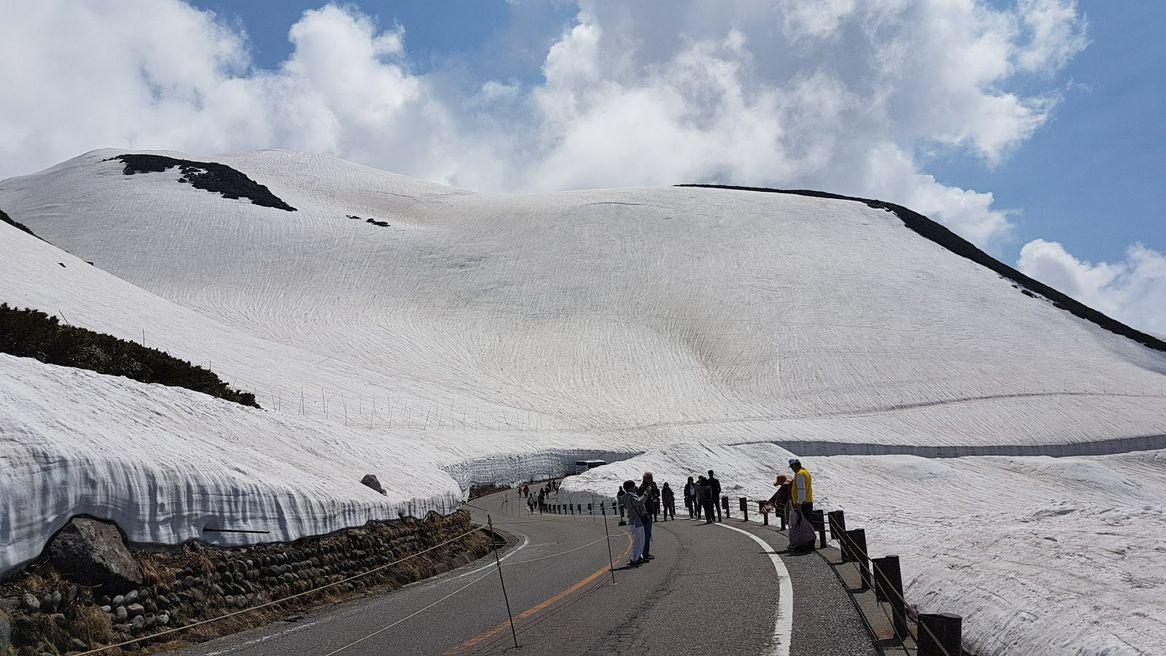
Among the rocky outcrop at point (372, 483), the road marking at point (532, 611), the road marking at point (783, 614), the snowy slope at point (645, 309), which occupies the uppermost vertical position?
the snowy slope at point (645, 309)

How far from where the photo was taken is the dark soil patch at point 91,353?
18203 millimetres

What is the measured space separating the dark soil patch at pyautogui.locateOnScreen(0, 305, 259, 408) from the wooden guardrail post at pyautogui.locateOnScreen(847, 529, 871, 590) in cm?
1290

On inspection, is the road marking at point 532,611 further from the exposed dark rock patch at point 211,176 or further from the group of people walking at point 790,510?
the exposed dark rock patch at point 211,176

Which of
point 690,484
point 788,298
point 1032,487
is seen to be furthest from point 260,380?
point 788,298

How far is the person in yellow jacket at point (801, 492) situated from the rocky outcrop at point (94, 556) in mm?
8566

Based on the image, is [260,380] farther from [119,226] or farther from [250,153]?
[250,153]

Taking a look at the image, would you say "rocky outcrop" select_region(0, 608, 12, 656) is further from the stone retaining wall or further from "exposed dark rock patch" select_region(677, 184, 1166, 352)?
"exposed dark rock patch" select_region(677, 184, 1166, 352)

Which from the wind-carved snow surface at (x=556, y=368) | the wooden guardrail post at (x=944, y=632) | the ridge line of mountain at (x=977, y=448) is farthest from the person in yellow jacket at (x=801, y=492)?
the ridge line of mountain at (x=977, y=448)

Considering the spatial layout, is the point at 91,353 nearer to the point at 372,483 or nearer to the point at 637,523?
the point at 372,483

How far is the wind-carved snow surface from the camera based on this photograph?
10.1 m

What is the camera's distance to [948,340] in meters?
82.7

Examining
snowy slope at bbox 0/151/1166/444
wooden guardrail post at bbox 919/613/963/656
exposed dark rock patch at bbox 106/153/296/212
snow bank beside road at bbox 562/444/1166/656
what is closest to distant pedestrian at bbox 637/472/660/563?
snow bank beside road at bbox 562/444/1166/656

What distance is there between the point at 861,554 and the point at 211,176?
129 m

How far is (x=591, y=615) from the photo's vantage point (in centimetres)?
895
